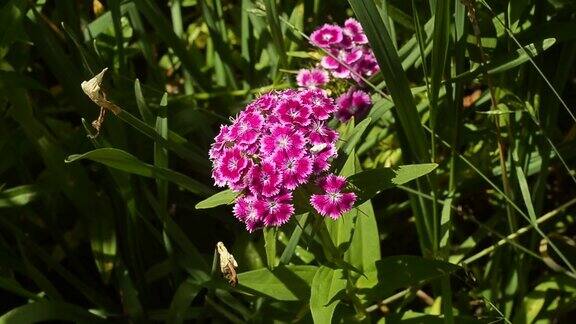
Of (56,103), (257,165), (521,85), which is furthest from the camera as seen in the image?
(56,103)

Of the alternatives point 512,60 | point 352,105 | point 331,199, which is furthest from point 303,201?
point 512,60

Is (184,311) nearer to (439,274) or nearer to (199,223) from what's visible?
(199,223)

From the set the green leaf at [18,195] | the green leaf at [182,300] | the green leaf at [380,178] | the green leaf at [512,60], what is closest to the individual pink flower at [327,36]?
the green leaf at [512,60]

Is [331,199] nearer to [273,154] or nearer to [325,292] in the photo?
[273,154]

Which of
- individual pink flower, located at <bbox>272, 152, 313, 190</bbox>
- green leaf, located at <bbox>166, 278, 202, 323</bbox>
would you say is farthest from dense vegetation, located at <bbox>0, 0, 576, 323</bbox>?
individual pink flower, located at <bbox>272, 152, 313, 190</bbox>

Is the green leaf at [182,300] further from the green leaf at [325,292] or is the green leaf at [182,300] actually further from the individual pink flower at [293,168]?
the individual pink flower at [293,168]

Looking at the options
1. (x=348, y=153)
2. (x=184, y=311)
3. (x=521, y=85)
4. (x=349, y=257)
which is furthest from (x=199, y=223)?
(x=521, y=85)
